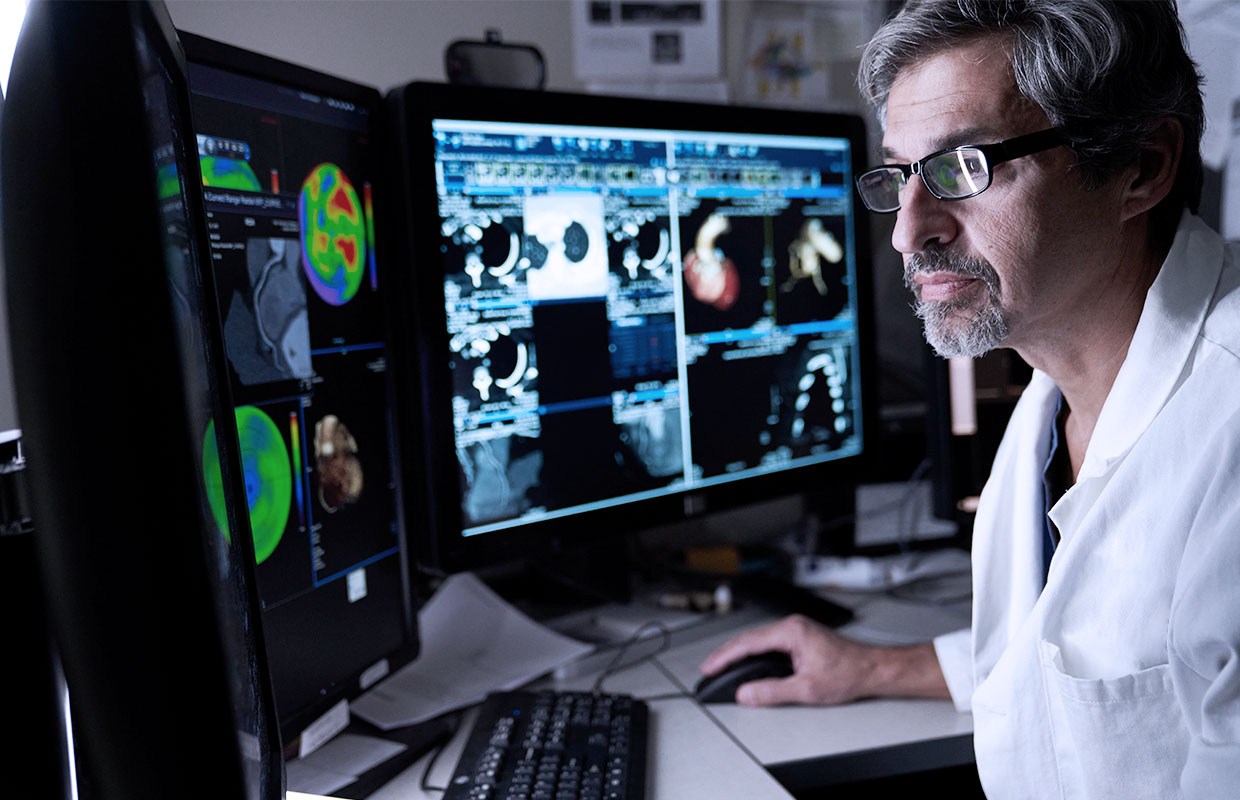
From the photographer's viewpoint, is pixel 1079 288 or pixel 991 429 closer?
pixel 1079 288

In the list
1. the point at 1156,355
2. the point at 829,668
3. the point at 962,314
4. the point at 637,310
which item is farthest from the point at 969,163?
the point at 829,668

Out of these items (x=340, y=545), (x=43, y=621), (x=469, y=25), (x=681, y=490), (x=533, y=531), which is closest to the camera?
(x=43, y=621)

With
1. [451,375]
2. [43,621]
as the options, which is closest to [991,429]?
[451,375]

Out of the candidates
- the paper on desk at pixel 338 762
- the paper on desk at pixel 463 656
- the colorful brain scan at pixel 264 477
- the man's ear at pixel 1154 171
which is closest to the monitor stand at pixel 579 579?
the paper on desk at pixel 463 656

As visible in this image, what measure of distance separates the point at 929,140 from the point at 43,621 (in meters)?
0.90

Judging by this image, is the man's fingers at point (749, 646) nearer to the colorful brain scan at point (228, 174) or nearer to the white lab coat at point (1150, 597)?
the white lab coat at point (1150, 597)

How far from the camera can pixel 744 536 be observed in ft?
5.62

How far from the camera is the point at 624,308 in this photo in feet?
3.87

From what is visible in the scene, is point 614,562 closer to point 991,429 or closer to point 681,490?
point 681,490

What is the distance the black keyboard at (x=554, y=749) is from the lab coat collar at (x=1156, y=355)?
1.68 ft

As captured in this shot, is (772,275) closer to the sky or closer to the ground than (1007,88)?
closer to the ground

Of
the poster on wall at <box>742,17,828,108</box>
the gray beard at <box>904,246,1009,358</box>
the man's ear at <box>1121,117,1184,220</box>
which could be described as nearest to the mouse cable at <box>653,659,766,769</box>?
the gray beard at <box>904,246,1009,358</box>

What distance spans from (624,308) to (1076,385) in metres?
0.53

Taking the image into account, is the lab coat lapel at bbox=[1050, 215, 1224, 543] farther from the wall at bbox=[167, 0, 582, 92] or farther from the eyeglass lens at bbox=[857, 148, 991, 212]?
the wall at bbox=[167, 0, 582, 92]
